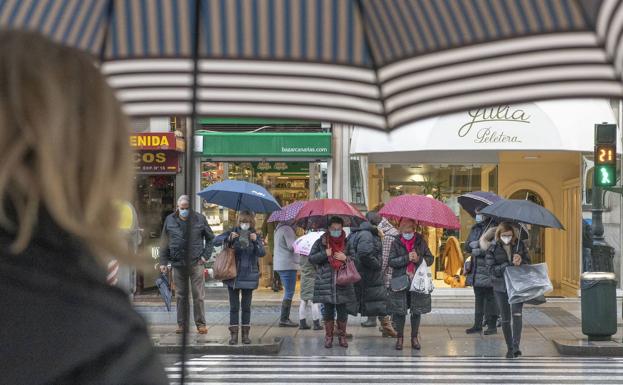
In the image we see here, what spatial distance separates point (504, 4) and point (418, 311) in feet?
33.6

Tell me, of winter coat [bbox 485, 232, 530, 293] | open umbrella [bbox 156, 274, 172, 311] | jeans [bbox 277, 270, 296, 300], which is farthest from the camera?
jeans [bbox 277, 270, 296, 300]

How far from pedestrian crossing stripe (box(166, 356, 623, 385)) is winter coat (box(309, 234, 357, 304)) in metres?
0.83

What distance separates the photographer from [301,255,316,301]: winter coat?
14.0 m

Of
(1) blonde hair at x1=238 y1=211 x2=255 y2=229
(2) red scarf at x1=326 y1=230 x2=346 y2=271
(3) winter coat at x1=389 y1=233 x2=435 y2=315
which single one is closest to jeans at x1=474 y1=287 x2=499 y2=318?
(3) winter coat at x1=389 y1=233 x2=435 y2=315

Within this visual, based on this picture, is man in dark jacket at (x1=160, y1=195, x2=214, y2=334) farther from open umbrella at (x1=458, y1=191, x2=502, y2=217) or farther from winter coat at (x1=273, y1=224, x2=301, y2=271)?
open umbrella at (x1=458, y1=191, x2=502, y2=217)

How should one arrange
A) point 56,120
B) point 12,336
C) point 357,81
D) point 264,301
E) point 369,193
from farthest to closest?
point 369,193 < point 264,301 < point 357,81 < point 56,120 < point 12,336

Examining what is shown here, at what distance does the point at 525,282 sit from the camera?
11.7m

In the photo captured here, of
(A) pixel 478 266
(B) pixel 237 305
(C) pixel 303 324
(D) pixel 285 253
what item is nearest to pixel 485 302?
(A) pixel 478 266

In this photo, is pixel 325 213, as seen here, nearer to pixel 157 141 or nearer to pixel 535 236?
pixel 157 141

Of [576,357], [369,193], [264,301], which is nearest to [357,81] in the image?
[576,357]

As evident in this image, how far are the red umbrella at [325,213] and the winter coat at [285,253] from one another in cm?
67

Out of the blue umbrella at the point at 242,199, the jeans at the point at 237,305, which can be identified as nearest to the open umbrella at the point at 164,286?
the jeans at the point at 237,305

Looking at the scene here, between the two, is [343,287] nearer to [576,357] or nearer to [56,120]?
[576,357]

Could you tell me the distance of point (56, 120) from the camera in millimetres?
1238
